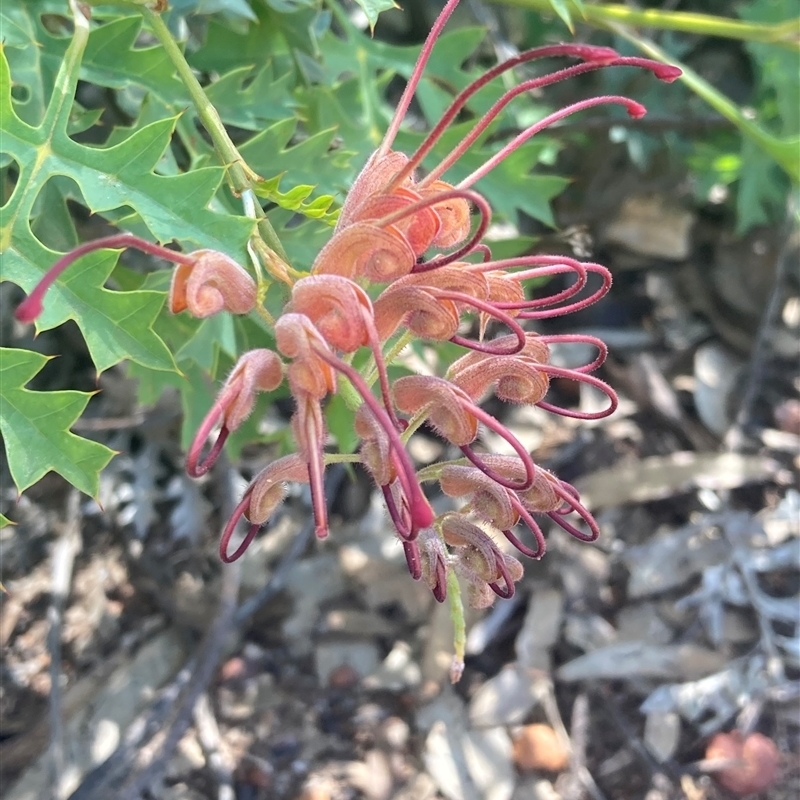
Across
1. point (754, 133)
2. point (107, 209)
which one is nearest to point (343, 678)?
point (107, 209)

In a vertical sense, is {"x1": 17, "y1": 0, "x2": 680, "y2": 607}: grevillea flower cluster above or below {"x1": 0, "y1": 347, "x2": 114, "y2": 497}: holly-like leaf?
above

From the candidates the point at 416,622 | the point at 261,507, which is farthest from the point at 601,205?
the point at 261,507

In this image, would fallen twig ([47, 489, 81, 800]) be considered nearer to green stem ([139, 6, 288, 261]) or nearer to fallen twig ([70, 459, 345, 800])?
fallen twig ([70, 459, 345, 800])

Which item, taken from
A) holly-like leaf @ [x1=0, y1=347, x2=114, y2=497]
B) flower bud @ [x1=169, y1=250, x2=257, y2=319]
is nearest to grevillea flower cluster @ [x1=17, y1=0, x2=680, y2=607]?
flower bud @ [x1=169, y1=250, x2=257, y2=319]

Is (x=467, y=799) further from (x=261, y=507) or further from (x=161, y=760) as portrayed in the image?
(x=261, y=507)

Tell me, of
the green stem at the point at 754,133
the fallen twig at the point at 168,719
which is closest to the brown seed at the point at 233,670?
the fallen twig at the point at 168,719

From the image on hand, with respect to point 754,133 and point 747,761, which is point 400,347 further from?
point 747,761
